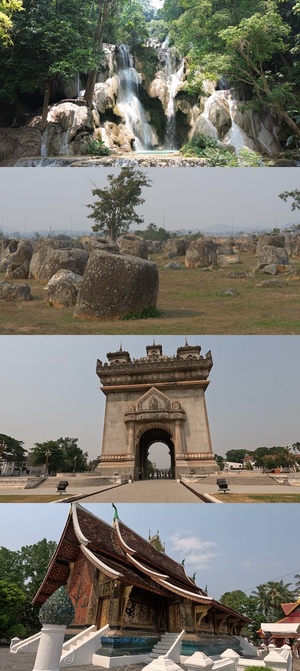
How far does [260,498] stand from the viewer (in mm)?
10430

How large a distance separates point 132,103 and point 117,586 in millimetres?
16437

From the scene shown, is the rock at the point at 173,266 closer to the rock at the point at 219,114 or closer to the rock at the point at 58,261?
the rock at the point at 58,261

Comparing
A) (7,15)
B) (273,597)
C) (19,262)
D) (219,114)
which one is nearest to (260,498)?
(19,262)

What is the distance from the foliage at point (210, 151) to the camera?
15094 mm

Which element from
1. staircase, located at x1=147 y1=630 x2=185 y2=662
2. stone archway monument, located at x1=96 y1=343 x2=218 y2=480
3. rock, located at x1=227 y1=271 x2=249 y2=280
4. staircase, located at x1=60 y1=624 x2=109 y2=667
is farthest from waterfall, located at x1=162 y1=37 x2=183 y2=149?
staircase, located at x1=60 y1=624 x2=109 y2=667

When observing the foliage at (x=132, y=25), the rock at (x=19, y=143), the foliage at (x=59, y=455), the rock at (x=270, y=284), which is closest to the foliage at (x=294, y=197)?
the rock at (x=270, y=284)

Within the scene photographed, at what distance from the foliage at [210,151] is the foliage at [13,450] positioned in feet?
32.0

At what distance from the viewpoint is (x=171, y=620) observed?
380 inches

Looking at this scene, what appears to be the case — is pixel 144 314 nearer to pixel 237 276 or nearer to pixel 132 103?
pixel 237 276

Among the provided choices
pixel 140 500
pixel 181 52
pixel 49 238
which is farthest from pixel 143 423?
pixel 181 52

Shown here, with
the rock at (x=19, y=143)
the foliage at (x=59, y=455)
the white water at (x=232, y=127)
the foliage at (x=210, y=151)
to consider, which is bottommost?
the foliage at (x=59, y=455)

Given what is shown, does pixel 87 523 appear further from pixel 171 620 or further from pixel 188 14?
pixel 188 14

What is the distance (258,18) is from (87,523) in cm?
1661

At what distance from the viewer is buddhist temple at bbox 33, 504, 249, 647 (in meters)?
8.74
